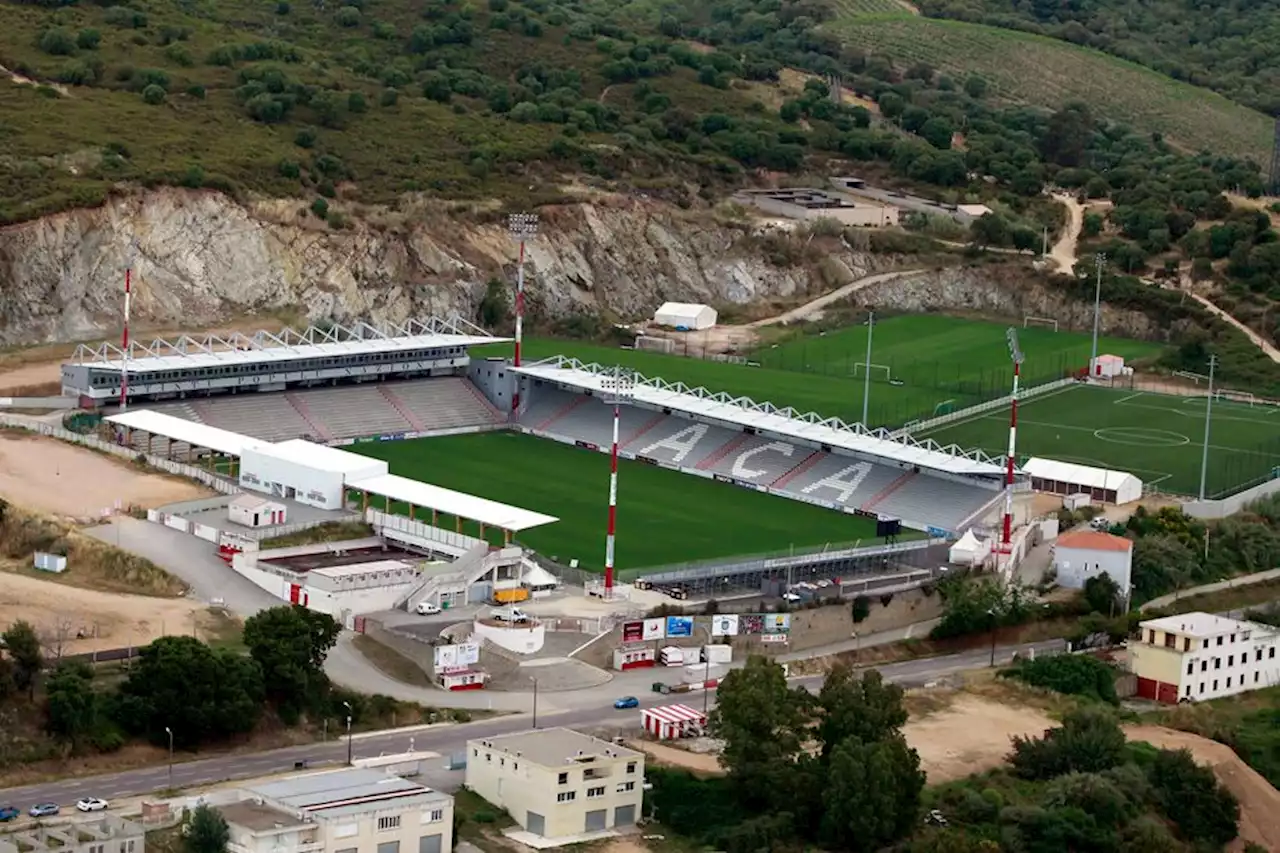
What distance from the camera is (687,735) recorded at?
61.7 meters

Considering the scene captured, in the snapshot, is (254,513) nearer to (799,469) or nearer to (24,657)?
(24,657)

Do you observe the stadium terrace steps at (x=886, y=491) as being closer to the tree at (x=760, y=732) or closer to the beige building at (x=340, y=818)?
the tree at (x=760, y=732)

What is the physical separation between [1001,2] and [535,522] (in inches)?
4796

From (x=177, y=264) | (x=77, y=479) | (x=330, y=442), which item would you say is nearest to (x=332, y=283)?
(x=177, y=264)

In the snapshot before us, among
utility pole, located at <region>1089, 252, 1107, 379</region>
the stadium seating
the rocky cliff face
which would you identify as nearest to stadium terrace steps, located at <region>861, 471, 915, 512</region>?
the stadium seating

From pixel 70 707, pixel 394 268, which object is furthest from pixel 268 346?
pixel 70 707

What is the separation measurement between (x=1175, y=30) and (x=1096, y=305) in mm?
80402

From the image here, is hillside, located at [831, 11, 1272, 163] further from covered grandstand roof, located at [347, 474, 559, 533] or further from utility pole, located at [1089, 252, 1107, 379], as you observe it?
covered grandstand roof, located at [347, 474, 559, 533]

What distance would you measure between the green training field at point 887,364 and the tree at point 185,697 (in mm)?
38503

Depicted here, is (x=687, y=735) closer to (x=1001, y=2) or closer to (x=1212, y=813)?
(x=1212, y=813)

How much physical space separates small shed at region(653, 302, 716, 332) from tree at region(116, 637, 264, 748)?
53.9m

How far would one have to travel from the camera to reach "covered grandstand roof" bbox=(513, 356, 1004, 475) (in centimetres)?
8150

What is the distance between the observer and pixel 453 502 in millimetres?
75188

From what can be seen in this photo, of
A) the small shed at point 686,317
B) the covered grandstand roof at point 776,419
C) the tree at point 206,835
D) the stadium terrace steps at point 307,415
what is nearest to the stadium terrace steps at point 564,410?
the covered grandstand roof at point 776,419
